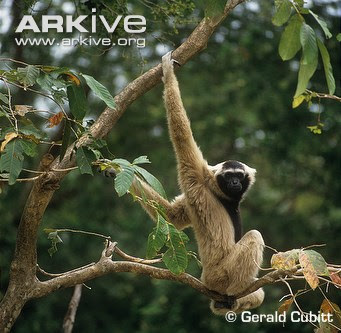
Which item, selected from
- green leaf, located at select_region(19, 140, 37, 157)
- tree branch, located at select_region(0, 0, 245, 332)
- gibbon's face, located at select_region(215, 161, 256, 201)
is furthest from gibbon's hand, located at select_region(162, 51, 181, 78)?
green leaf, located at select_region(19, 140, 37, 157)

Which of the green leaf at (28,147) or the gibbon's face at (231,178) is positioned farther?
the gibbon's face at (231,178)

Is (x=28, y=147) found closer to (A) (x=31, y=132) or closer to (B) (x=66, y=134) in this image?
(A) (x=31, y=132)

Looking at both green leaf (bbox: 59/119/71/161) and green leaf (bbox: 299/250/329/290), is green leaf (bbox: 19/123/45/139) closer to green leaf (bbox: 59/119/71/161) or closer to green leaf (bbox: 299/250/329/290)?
green leaf (bbox: 59/119/71/161)

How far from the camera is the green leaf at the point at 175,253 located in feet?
16.3

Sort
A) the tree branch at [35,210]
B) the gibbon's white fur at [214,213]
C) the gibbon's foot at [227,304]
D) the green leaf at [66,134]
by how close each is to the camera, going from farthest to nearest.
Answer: the gibbon's foot at [227,304] → the gibbon's white fur at [214,213] → the tree branch at [35,210] → the green leaf at [66,134]

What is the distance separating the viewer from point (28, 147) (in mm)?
4793

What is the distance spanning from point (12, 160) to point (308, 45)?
2.29m

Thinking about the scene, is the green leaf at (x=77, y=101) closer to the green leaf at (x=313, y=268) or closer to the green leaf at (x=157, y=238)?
the green leaf at (x=157, y=238)

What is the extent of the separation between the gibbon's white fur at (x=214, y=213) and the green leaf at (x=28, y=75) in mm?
1780

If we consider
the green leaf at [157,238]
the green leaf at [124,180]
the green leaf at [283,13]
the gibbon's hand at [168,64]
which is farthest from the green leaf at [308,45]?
→ the gibbon's hand at [168,64]

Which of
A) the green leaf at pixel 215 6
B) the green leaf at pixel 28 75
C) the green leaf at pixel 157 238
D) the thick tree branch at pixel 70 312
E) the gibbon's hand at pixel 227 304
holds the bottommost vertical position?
the thick tree branch at pixel 70 312

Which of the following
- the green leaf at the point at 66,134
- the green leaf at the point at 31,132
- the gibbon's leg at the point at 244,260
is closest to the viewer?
the green leaf at the point at 31,132

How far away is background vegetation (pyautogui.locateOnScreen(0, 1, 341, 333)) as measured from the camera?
1379cm

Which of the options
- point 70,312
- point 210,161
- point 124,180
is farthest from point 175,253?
point 210,161
